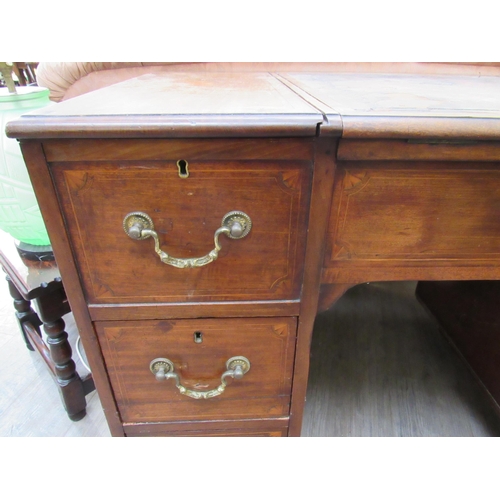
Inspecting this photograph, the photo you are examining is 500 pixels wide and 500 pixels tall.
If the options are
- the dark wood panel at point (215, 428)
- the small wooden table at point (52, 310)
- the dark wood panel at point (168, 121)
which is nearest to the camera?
the dark wood panel at point (168, 121)

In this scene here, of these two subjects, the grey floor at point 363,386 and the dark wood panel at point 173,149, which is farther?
the grey floor at point 363,386

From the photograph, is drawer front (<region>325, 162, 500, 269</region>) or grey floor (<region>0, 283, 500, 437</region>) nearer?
drawer front (<region>325, 162, 500, 269</region>)

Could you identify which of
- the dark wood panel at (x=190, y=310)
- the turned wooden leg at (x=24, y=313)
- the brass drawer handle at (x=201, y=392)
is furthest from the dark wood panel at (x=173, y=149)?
the turned wooden leg at (x=24, y=313)

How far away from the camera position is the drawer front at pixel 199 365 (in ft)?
1.71

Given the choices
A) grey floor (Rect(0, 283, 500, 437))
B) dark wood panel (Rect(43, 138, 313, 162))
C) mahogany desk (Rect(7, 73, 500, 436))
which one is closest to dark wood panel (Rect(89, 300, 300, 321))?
mahogany desk (Rect(7, 73, 500, 436))

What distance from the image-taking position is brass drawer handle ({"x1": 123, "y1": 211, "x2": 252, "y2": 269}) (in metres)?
0.42

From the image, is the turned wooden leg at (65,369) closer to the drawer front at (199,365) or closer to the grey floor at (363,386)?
the grey floor at (363,386)

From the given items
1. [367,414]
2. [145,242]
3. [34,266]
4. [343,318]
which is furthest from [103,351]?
[343,318]

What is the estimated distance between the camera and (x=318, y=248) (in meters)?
0.45

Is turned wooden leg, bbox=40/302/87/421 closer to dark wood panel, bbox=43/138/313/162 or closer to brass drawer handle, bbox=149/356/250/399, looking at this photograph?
brass drawer handle, bbox=149/356/250/399

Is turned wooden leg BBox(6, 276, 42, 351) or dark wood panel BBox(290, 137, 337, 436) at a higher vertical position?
dark wood panel BBox(290, 137, 337, 436)

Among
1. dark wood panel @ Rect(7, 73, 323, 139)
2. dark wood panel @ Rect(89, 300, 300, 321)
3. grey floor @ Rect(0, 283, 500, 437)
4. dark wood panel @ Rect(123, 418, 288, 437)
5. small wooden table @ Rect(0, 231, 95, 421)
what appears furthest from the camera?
grey floor @ Rect(0, 283, 500, 437)
